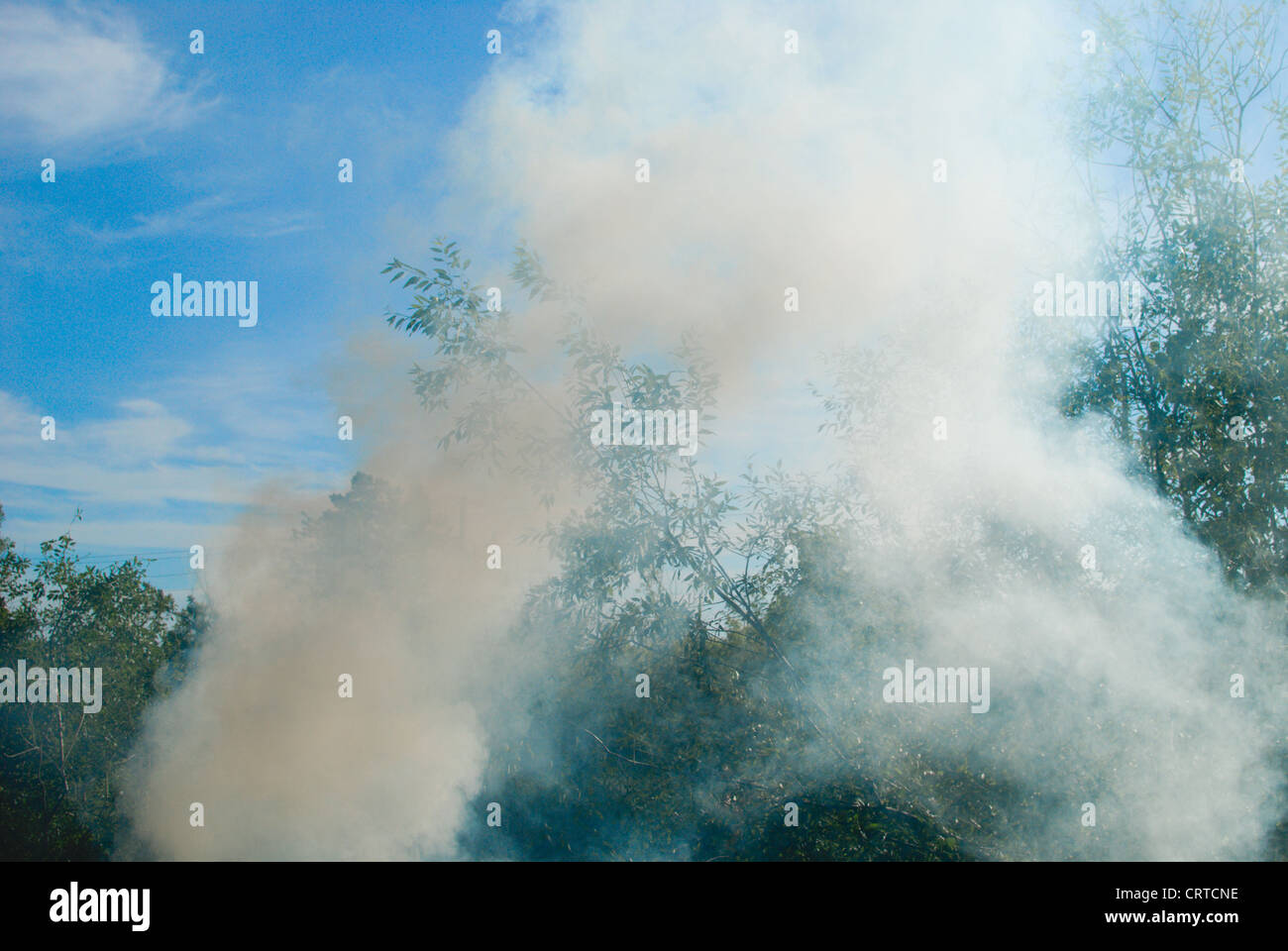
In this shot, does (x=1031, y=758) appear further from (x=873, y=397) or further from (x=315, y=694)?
(x=315, y=694)

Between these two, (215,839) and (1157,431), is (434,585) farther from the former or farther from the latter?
(1157,431)

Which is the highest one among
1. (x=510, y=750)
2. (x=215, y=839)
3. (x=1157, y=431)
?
(x=1157, y=431)

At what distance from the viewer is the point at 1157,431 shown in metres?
10.3

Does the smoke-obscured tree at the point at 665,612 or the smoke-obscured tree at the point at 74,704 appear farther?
the smoke-obscured tree at the point at 74,704

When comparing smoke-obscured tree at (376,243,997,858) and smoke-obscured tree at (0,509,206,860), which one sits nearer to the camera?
smoke-obscured tree at (376,243,997,858)

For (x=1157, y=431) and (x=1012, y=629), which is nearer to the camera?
(x=1012, y=629)

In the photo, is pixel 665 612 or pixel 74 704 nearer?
pixel 665 612

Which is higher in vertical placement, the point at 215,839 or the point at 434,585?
the point at 434,585

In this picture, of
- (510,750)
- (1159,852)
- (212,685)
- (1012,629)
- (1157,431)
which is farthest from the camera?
(212,685)

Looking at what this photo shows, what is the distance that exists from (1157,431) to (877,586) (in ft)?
12.8

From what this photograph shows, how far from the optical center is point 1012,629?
31.5ft

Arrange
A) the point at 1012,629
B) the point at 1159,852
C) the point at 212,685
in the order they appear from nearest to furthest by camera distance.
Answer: the point at 1159,852, the point at 1012,629, the point at 212,685

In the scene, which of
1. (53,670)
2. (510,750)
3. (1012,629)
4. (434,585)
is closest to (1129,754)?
(1012,629)

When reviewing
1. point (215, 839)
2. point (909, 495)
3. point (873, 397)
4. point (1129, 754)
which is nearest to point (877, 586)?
point (909, 495)
